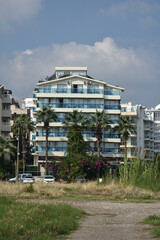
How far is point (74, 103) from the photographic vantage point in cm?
8488

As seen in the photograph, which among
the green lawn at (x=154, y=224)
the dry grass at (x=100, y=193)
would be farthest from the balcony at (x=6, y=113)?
the green lawn at (x=154, y=224)

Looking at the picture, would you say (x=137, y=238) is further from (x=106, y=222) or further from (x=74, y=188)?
(x=74, y=188)

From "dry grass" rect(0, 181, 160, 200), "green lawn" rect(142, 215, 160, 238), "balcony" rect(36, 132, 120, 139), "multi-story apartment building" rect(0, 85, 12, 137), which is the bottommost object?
"dry grass" rect(0, 181, 160, 200)

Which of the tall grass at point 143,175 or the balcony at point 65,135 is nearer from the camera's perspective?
the tall grass at point 143,175

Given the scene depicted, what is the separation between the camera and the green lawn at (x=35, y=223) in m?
11.4

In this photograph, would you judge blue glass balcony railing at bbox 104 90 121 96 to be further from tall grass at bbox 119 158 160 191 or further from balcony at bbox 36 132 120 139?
tall grass at bbox 119 158 160 191

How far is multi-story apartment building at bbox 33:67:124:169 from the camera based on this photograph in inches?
3282

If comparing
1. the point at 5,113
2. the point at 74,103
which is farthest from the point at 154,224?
the point at 74,103

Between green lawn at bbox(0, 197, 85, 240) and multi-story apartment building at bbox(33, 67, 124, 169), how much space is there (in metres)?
66.6

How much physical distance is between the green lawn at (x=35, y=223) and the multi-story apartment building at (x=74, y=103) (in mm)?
66563

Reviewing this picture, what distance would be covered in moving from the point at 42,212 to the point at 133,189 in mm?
16025

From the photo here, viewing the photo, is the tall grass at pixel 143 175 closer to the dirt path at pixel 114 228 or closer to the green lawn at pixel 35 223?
the dirt path at pixel 114 228

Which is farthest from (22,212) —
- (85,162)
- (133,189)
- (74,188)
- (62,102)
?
(62,102)

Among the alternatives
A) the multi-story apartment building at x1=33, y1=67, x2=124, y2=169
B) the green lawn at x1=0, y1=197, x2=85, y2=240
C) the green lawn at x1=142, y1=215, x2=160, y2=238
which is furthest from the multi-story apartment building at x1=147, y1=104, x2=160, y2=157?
the green lawn at x1=0, y1=197, x2=85, y2=240
